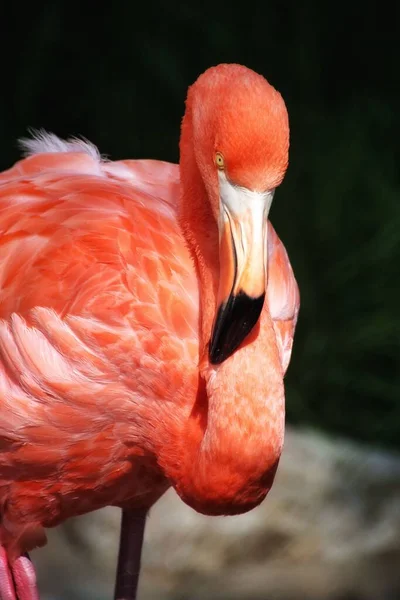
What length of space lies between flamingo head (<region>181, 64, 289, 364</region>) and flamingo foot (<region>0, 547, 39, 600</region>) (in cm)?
120

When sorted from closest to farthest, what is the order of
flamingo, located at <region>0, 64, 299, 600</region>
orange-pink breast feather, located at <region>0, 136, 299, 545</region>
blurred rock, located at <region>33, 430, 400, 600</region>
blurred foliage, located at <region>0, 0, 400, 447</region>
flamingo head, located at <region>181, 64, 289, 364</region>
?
flamingo head, located at <region>181, 64, 289, 364</region>, flamingo, located at <region>0, 64, 299, 600</region>, orange-pink breast feather, located at <region>0, 136, 299, 545</region>, blurred rock, located at <region>33, 430, 400, 600</region>, blurred foliage, located at <region>0, 0, 400, 447</region>

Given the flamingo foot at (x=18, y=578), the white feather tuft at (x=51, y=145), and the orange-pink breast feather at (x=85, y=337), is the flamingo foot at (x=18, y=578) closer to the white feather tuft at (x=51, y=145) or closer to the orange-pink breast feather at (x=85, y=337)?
the orange-pink breast feather at (x=85, y=337)

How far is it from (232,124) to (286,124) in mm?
133

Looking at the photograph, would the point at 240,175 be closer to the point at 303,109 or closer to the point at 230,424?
the point at 230,424

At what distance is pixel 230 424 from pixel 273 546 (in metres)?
2.17

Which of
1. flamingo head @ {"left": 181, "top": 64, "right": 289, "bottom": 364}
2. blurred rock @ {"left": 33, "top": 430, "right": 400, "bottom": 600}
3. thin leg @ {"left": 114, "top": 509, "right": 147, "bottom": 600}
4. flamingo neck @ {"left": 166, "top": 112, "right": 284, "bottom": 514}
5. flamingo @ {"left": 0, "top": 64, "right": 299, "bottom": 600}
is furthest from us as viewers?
blurred rock @ {"left": 33, "top": 430, "right": 400, "bottom": 600}

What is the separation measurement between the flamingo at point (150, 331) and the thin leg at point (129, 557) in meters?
0.28

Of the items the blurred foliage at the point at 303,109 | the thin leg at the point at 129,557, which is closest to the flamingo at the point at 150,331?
the thin leg at the point at 129,557

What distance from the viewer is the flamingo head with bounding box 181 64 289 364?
8.68ft

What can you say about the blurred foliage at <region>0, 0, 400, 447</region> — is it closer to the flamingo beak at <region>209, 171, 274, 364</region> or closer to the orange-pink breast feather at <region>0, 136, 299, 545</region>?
the orange-pink breast feather at <region>0, 136, 299, 545</region>

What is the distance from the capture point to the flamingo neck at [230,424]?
2.88 meters

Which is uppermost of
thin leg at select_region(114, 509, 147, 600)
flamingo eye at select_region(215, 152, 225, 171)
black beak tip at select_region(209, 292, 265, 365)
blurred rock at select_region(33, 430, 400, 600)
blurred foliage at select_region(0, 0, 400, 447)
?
flamingo eye at select_region(215, 152, 225, 171)

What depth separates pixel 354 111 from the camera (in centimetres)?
620

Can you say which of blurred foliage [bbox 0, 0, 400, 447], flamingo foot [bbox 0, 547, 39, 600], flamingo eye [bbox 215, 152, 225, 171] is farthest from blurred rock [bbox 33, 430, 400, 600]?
flamingo eye [bbox 215, 152, 225, 171]
